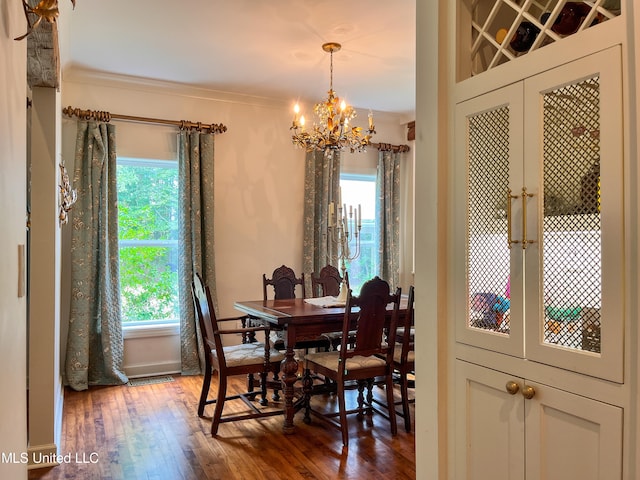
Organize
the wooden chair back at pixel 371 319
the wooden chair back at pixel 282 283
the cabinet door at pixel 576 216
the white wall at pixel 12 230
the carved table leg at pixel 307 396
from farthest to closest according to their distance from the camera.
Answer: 1. the wooden chair back at pixel 282 283
2. the carved table leg at pixel 307 396
3. the wooden chair back at pixel 371 319
4. the cabinet door at pixel 576 216
5. the white wall at pixel 12 230

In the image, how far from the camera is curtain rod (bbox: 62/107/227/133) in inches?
173

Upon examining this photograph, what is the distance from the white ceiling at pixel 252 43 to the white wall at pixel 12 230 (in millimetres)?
2037

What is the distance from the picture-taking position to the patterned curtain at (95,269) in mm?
4312

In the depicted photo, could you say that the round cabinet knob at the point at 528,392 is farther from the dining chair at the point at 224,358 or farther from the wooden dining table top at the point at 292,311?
the dining chair at the point at 224,358

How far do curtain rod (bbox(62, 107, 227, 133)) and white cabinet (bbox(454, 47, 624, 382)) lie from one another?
11.8 feet

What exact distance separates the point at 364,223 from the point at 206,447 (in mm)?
3382

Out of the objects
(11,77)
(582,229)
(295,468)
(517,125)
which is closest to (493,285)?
(582,229)

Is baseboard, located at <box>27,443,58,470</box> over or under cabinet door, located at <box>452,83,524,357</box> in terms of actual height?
under

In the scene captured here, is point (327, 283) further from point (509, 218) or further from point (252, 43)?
point (509, 218)

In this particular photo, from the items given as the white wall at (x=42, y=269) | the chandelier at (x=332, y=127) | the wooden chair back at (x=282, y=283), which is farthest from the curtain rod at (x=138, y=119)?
the white wall at (x=42, y=269)

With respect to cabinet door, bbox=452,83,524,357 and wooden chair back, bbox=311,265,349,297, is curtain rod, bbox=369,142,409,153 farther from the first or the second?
cabinet door, bbox=452,83,524,357

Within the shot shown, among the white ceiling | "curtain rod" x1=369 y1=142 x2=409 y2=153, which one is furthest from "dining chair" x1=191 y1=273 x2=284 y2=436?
"curtain rod" x1=369 y1=142 x2=409 y2=153

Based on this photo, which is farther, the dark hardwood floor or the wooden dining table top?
the wooden dining table top

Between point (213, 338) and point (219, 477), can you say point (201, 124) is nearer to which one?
point (213, 338)
